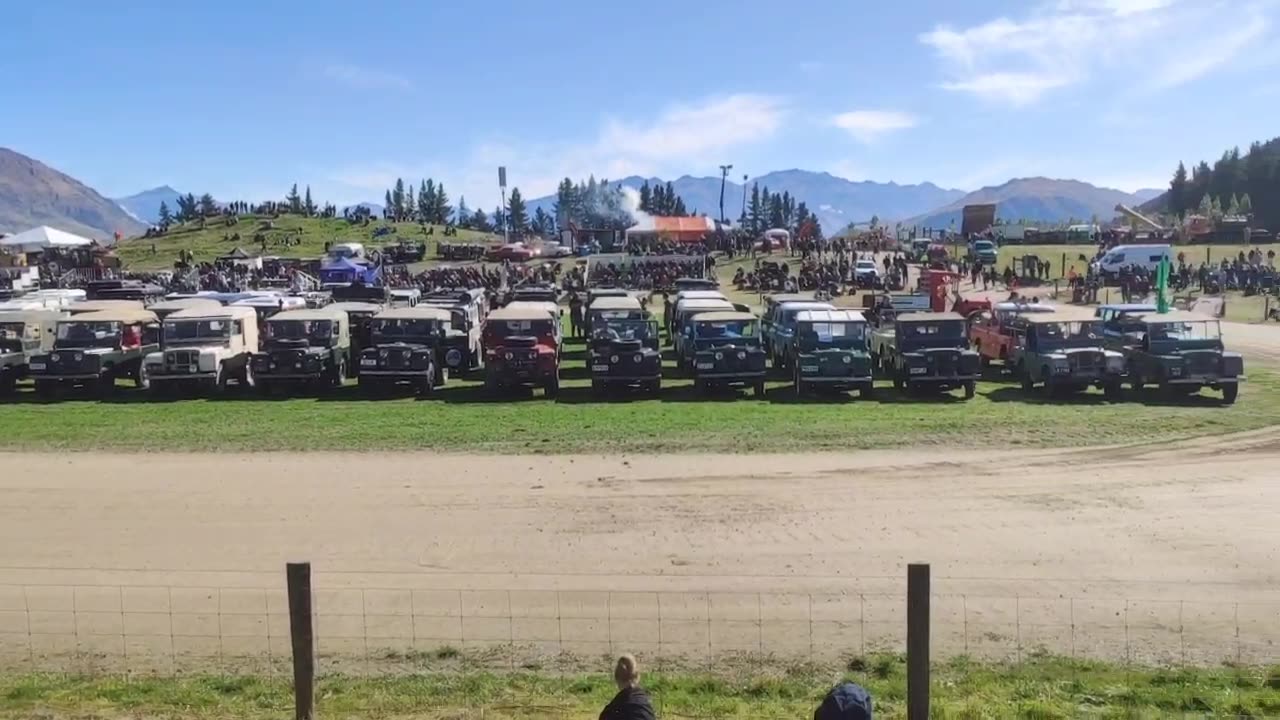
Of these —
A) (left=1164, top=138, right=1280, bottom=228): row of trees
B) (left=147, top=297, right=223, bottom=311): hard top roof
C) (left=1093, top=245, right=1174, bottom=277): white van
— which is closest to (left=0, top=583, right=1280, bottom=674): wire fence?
(left=147, top=297, right=223, bottom=311): hard top roof

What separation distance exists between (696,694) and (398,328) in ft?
61.5

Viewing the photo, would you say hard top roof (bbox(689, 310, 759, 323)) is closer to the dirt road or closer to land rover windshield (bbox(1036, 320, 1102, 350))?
land rover windshield (bbox(1036, 320, 1102, 350))

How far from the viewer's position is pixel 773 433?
62.0 ft

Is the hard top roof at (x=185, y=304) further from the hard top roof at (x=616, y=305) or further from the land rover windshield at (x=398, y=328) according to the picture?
the hard top roof at (x=616, y=305)

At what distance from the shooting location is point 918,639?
6500mm

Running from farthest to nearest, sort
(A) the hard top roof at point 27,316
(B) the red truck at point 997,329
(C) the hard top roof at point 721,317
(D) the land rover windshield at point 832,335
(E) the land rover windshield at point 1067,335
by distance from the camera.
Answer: (B) the red truck at point 997,329 → (A) the hard top roof at point 27,316 → (C) the hard top roof at point 721,317 → (D) the land rover windshield at point 832,335 → (E) the land rover windshield at point 1067,335

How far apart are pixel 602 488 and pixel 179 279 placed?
141ft

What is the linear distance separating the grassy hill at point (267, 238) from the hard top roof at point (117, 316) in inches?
1798

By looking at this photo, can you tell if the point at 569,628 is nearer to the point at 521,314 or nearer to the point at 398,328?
the point at 521,314


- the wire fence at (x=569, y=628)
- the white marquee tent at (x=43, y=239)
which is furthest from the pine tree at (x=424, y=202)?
the wire fence at (x=569, y=628)

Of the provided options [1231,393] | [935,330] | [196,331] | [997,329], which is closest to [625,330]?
[935,330]

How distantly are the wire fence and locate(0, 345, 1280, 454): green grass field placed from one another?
722 centimetres

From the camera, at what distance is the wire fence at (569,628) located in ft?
30.0

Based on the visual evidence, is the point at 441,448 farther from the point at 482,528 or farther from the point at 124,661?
the point at 124,661
